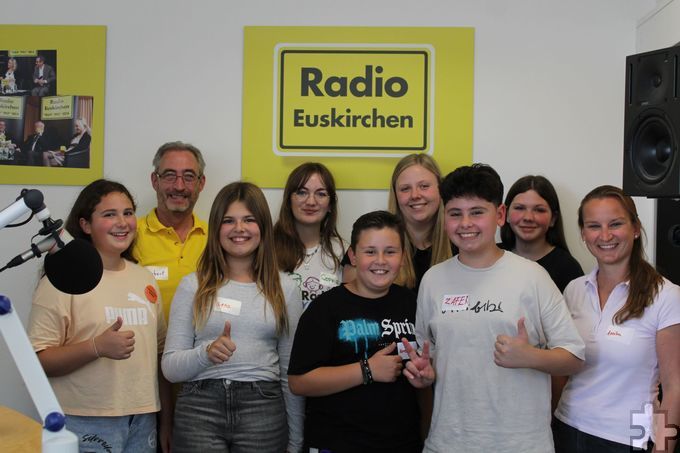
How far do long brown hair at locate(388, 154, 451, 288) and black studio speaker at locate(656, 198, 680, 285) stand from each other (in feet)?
3.02

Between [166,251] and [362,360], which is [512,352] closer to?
[362,360]

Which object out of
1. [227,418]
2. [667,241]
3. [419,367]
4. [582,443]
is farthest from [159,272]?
[667,241]

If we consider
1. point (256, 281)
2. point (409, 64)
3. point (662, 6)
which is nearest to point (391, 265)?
point (256, 281)

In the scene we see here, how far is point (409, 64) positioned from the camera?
322 cm

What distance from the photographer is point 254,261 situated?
2529mm

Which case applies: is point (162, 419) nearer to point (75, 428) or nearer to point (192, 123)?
point (75, 428)

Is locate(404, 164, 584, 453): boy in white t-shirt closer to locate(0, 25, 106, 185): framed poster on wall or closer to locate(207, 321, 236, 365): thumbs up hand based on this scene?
locate(207, 321, 236, 365): thumbs up hand

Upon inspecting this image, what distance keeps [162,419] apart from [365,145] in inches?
61.9

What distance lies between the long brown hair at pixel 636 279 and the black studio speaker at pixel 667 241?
0.53 metres

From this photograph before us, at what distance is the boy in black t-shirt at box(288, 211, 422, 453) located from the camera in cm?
219

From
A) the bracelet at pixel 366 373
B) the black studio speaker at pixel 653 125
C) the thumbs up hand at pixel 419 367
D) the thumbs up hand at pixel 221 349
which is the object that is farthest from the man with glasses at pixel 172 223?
the black studio speaker at pixel 653 125

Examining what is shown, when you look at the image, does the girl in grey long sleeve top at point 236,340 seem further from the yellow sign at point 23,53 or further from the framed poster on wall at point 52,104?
the yellow sign at point 23,53

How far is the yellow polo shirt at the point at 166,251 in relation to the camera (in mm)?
2867
